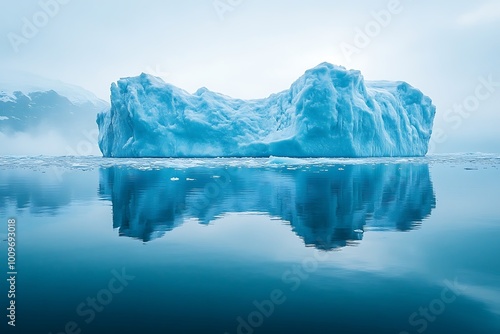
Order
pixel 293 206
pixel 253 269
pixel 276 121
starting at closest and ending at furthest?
pixel 253 269, pixel 293 206, pixel 276 121

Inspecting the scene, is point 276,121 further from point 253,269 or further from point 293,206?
point 253,269

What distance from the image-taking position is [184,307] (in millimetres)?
3973

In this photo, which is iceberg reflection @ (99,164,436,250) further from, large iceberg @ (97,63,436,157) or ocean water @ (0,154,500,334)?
large iceberg @ (97,63,436,157)

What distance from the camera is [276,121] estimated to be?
4366cm

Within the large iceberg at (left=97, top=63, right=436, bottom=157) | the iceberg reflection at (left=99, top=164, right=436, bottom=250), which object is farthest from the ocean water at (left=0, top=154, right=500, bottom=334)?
the large iceberg at (left=97, top=63, right=436, bottom=157)

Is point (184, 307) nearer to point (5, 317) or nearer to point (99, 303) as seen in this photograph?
point (99, 303)

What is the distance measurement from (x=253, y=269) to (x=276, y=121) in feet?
128

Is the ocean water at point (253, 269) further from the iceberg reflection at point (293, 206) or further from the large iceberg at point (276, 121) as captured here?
the large iceberg at point (276, 121)

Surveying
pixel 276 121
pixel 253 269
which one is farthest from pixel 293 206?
pixel 276 121

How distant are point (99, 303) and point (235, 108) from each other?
4279 centimetres

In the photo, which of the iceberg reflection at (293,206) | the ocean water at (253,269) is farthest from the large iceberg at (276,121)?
the ocean water at (253,269)

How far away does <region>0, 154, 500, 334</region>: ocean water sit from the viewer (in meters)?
3.70

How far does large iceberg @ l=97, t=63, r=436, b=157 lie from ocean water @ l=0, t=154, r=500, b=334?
93.1 feet

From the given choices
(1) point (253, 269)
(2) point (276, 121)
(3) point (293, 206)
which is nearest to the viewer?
(1) point (253, 269)
